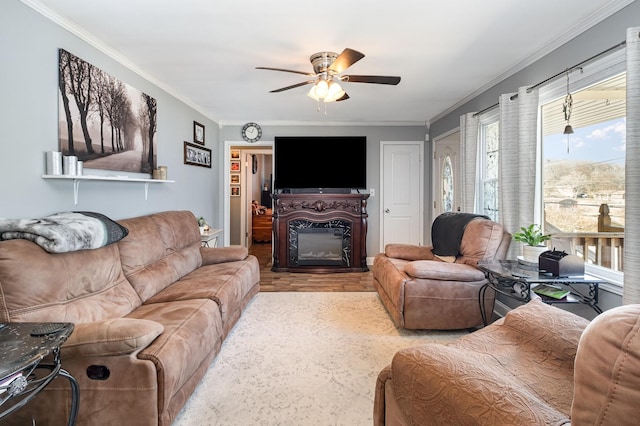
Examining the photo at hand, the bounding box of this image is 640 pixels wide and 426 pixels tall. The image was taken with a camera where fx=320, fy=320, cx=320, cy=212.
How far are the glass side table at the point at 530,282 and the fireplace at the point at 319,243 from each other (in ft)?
9.23

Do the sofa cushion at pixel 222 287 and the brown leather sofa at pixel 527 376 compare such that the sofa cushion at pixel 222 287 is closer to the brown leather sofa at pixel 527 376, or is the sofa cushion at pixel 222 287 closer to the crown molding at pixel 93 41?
the brown leather sofa at pixel 527 376

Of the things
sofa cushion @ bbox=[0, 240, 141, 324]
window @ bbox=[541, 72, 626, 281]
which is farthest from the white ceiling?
sofa cushion @ bbox=[0, 240, 141, 324]

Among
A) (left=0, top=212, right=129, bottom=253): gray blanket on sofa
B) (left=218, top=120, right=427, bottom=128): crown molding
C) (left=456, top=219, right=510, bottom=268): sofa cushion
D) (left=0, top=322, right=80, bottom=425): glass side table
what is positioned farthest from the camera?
A: (left=218, top=120, right=427, bottom=128): crown molding

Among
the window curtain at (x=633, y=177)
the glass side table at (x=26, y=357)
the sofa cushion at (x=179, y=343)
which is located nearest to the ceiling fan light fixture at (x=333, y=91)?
the window curtain at (x=633, y=177)

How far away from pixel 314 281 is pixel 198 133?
8.95 feet

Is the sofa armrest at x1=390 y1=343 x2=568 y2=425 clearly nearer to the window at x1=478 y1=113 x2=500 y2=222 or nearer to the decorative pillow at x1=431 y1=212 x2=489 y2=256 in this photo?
the decorative pillow at x1=431 y1=212 x2=489 y2=256

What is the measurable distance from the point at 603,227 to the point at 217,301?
2.84 m

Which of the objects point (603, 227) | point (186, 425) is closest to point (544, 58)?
point (603, 227)

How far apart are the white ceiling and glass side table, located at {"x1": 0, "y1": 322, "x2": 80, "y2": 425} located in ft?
6.45

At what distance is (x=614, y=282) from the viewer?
210cm

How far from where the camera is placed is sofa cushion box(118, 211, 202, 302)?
2439mm

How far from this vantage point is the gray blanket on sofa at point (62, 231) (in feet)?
5.62

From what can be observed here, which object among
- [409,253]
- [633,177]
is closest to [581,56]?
[633,177]

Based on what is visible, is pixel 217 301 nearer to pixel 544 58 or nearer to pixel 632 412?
pixel 632 412
